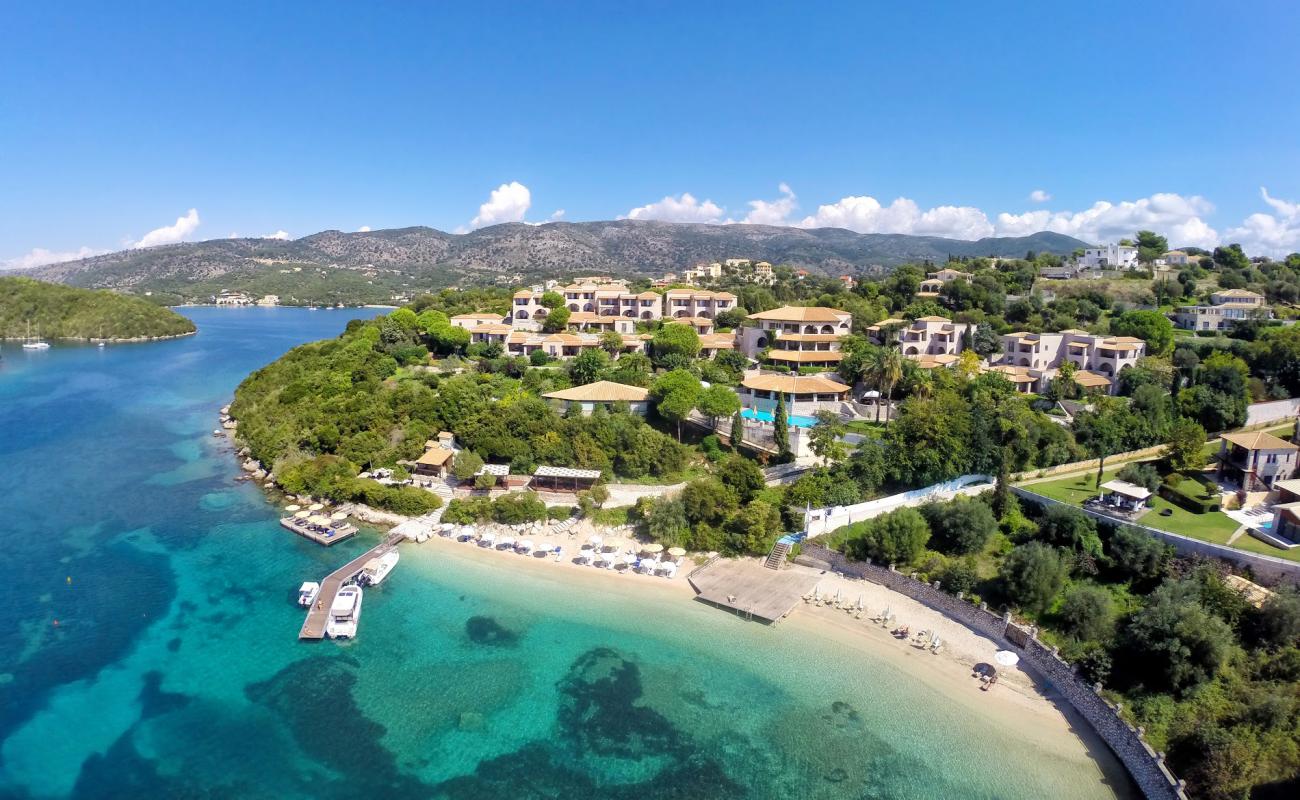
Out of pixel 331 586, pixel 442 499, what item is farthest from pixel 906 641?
pixel 442 499

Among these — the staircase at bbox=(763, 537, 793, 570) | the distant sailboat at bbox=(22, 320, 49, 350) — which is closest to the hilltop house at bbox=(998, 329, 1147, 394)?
the staircase at bbox=(763, 537, 793, 570)

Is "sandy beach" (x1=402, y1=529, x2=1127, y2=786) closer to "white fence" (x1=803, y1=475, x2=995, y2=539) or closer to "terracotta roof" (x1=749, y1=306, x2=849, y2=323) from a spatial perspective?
"white fence" (x1=803, y1=475, x2=995, y2=539)

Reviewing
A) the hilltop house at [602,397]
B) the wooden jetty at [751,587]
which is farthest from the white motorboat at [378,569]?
the hilltop house at [602,397]

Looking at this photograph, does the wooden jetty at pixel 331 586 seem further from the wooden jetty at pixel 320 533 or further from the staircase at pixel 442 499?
the wooden jetty at pixel 320 533

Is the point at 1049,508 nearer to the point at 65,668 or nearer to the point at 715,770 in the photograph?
the point at 715,770

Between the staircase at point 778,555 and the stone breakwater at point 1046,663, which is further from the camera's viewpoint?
the staircase at point 778,555

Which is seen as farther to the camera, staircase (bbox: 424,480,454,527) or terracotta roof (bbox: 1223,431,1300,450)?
staircase (bbox: 424,480,454,527)
